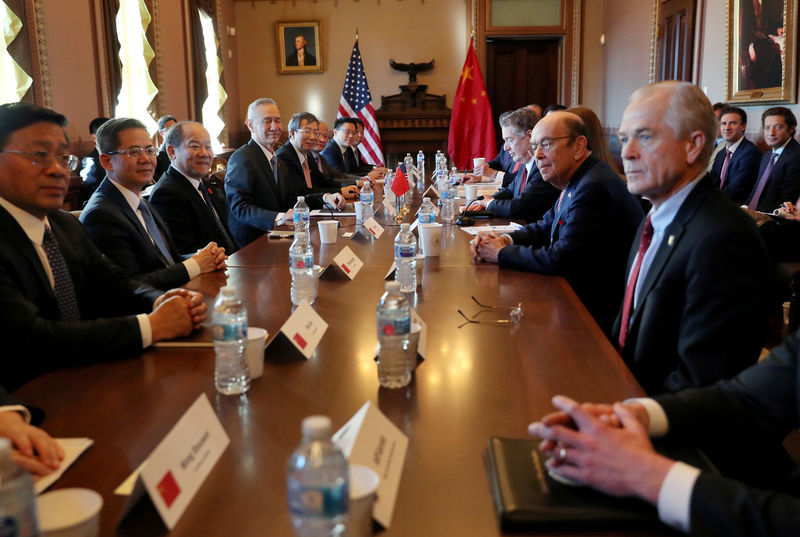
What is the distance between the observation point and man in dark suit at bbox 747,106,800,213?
5.42 m

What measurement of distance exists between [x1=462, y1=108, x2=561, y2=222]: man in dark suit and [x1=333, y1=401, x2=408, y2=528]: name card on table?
319 cm

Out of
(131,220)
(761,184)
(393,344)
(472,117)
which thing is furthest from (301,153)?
(472,117)

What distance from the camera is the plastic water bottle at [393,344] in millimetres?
1479

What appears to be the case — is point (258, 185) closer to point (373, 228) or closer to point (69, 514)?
point (373, 228)

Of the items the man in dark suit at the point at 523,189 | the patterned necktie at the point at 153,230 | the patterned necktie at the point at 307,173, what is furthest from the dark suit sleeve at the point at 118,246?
the patterned necktie at the point at 307,173

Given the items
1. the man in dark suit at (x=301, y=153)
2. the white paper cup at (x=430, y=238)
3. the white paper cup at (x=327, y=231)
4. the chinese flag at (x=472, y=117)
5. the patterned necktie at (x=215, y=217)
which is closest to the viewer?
the white paper cup at (x=430, y=238)

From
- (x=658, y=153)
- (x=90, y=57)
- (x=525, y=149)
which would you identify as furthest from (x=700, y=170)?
(x=90, y=57)

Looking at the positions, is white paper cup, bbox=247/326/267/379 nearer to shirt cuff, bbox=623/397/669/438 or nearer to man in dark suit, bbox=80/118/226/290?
shirt cuff, bbox=623/397/669/438

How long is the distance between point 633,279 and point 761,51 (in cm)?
488

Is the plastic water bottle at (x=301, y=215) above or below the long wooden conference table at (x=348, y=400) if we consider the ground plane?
above

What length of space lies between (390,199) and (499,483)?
4.16 meters

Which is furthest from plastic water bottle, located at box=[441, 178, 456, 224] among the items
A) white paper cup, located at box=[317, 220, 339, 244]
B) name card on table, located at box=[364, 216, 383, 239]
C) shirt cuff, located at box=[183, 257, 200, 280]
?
shirt cuff, located at box=[183, 257, 200, 280]

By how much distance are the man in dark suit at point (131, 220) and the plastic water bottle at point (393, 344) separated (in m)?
1.38

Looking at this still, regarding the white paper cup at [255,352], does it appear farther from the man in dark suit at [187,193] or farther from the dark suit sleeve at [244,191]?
the dark suit sleeve at [244,191]
